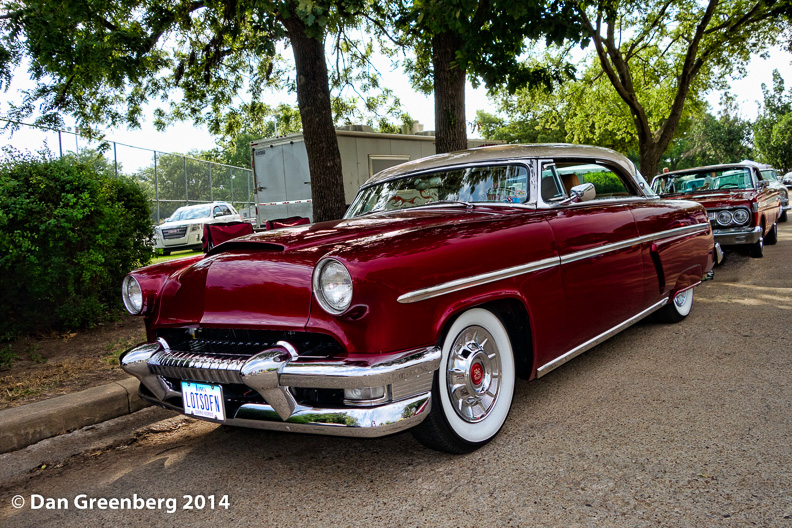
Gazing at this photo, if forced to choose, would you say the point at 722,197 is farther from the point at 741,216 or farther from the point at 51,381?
the point at 51,381

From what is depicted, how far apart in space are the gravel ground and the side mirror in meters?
1.21

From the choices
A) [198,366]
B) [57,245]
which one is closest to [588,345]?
[198,366]

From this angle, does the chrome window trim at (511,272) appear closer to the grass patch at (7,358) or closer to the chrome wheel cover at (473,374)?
the chrome wheel cover at (473,374)

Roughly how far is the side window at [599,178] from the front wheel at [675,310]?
114cm

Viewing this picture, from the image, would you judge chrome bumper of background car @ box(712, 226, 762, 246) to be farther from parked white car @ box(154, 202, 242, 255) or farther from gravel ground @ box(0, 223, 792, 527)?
parked white car @ box(154, 202, 242, 255)

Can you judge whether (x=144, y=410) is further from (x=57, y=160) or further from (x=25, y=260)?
(x=57, y=160)

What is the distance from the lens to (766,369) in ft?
12.6

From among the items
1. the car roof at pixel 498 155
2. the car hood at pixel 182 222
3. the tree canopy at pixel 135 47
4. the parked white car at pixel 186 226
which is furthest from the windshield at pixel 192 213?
the car roof at pixel 498 155

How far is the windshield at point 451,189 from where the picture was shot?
3.74m

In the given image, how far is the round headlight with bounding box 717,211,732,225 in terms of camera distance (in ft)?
29.6

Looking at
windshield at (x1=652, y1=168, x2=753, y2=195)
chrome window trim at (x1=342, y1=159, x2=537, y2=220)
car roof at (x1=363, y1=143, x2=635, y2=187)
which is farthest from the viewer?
windshield at (x1=652, y1=168, x2=753, y2=195)

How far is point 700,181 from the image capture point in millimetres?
10070

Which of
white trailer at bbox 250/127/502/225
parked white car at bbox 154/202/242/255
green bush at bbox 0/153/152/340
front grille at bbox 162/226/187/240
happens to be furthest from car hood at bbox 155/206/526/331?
front grille at bbox 162/226/187/240

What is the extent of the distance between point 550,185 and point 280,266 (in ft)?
6.47
